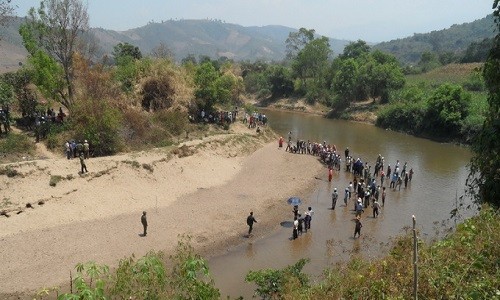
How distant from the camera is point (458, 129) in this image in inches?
1650

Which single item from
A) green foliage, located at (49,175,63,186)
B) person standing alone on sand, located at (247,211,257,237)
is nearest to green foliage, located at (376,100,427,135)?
person standing alone on sand, located at (247,211,257,237)

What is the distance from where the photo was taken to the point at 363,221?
20812mm

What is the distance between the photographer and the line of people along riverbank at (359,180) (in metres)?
20.4

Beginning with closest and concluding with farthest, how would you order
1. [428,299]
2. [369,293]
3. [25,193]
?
[428,299], [369,293], [25,193]

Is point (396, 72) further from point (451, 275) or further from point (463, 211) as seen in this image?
point (451, 275)

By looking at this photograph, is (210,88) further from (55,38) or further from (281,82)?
(281,82)

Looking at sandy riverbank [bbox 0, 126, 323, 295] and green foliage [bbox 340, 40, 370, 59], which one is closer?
sandy riverbank [bbox 0, 126, 323, 295]

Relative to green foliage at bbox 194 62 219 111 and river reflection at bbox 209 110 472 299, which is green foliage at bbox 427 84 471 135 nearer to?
river reflection at bbox 209 110 472 299

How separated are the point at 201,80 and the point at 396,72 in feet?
111

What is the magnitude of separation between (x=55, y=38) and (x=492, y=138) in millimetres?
29558

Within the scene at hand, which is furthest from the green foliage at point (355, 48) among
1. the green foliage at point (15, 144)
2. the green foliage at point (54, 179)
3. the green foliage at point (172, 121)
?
the green foliage at point (54, 179)

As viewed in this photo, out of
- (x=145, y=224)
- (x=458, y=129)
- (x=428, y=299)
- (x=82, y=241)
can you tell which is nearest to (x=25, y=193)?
(x=82, y=241)

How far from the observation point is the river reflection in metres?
16.3

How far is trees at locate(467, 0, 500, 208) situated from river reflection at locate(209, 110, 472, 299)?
4.44m
